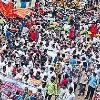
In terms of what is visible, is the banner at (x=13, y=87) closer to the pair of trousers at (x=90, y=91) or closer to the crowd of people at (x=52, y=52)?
the crowd of people at (x=52, y=52)

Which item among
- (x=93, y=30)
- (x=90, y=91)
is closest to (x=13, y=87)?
(x=90, y=91)

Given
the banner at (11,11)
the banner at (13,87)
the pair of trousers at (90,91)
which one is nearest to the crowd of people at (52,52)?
the pair of trousers at (90,91)

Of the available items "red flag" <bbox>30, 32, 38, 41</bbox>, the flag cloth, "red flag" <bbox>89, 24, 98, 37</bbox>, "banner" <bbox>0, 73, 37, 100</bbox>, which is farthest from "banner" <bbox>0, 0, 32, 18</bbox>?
"banner" <bbox>0, 73, 37, 100</bbox>

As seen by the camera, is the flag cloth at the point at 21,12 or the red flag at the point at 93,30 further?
the red flag at the point at 93,30

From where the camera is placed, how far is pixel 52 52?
25141 mm

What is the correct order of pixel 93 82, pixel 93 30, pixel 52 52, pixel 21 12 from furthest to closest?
pixel 93 30
pixel 21 12
pixel 52 52
pixel 93 82

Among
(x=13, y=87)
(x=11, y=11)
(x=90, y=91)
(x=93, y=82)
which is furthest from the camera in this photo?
(x=11, y=11)

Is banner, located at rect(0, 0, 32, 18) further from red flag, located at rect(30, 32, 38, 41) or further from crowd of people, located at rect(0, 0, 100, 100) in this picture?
red flag, located at rect(30, 32, 38, 41)

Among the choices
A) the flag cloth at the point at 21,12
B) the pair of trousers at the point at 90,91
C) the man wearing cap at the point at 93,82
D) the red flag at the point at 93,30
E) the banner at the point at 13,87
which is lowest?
the pair of trousers at the point at 90,91

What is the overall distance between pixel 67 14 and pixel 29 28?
597cm

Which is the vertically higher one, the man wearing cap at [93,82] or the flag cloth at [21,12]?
the flag cloth at [21,12]

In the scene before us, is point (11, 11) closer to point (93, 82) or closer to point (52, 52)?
point (52, 52)

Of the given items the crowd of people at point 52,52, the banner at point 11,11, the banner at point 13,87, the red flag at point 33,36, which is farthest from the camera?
the banner at point 11,11

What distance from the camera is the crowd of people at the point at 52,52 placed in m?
20.3
